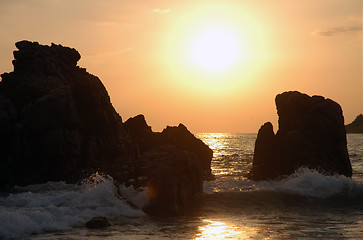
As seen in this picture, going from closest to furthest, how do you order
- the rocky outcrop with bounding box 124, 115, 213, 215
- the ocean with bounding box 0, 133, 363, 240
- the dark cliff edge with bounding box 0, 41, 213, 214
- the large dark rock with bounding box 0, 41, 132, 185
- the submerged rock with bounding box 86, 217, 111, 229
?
the ocean with bounding box 0, 133, 363, 240 < the submerged rock with bounding box 86, 217, 111, 229 < the rocky outcrop with bounding box 124, 115, 213, 215 < the dark cliff edge with bounding box 0, 41, 213, 214 < the large dark rock with bounding box 0, 41, 132, 185

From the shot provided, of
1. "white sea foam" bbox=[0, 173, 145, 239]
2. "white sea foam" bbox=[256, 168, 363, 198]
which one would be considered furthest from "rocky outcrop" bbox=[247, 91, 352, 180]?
"white sea foam" bbox=[0, 173, 145, 239]

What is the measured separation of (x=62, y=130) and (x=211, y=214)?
22.2 m

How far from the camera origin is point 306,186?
34438 millimetres

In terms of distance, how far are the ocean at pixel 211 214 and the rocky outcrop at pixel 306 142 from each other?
4.74m

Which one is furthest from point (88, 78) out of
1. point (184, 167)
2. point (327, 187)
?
point (327, 187)

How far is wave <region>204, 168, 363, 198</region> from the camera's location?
108 ft

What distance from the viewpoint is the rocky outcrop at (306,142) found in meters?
40.4

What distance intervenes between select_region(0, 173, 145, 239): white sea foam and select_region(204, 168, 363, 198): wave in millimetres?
9484

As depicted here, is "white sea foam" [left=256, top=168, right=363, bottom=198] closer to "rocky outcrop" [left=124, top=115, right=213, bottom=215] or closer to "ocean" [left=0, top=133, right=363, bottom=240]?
"ocean" [left=0, top=133, right=363, bottom=240]

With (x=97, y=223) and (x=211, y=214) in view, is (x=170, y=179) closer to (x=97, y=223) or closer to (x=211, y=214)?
(x=211, y=214)

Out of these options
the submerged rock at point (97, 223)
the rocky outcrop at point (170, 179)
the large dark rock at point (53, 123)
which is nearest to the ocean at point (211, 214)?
the submerged rock at point (97, 223)

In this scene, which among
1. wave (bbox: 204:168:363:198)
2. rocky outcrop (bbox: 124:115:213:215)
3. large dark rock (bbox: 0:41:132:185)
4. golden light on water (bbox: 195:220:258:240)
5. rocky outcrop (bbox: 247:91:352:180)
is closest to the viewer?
golden light on water (bbox: 195:220:258:240)

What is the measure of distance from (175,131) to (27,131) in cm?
1619

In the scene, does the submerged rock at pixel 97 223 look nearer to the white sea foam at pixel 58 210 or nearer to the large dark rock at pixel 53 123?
the white sea foam at pixel 58 210
